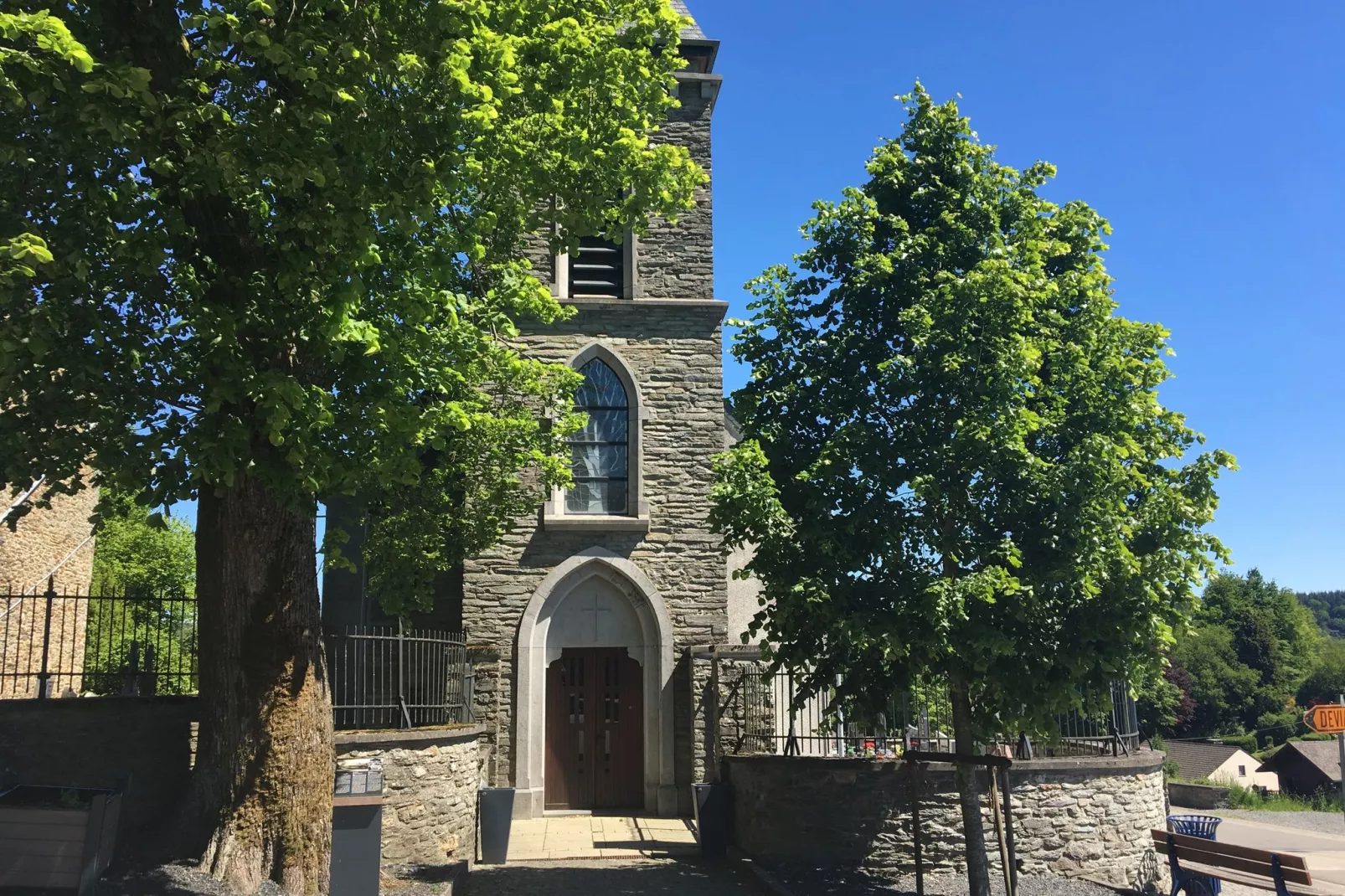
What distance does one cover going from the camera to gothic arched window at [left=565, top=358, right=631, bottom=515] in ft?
54.8

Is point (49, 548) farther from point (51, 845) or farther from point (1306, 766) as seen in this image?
point (1306, 766)

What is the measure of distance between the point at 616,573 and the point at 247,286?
31.7ft

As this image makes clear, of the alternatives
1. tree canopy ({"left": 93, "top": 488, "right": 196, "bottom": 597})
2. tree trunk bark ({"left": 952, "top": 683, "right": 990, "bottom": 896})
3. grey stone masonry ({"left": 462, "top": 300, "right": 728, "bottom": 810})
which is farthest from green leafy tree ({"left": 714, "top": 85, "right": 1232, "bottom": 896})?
tree canopy ({"left": 93, "top": 488, "right": 196, "bottom": 597})

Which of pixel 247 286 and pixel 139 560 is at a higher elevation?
pixel 139 560

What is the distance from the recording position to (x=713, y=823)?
40.4ft

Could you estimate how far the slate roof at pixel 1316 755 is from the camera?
42.5 meters

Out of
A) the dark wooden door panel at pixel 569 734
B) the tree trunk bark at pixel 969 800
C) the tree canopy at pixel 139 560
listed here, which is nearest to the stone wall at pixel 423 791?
the dark wooden door panel at pixel 569 734

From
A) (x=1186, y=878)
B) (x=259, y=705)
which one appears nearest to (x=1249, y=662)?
(x=1186, y=878)

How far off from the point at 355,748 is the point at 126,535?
27.3 metres

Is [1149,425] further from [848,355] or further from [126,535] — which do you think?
[126,535]

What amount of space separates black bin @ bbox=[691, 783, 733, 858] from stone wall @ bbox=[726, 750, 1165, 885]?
0.46 meters

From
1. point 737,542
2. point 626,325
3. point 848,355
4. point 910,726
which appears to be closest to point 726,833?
point 910,726

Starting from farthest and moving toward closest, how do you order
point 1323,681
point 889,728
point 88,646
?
point 1323,681
point 88,646
point 889,728

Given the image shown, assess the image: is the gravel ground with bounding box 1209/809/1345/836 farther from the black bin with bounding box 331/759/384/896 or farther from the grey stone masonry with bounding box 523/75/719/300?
the black bin with bounding box 331/759/384/896
